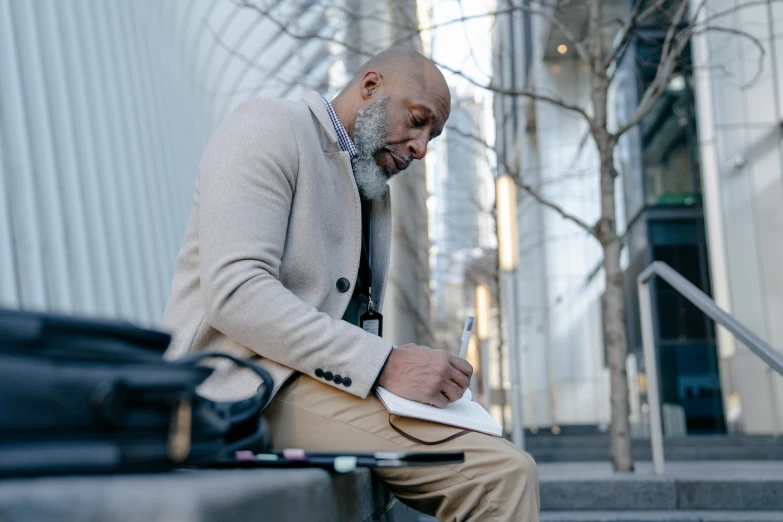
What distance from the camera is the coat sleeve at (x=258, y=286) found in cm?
190

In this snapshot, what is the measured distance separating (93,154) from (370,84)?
7521 mm

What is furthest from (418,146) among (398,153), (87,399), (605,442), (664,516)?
(605,442)

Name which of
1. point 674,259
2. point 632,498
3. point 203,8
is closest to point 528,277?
point 674,259

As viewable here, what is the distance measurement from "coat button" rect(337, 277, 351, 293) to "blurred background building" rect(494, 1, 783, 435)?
31.8ft

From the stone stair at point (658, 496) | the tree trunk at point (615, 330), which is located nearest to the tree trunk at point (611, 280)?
the tree trunk at point (615, 330)

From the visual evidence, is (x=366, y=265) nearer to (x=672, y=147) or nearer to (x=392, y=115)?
(x=392, y=115)

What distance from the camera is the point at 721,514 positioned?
3961 mm

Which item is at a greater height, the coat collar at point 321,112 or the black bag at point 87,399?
the coat collar at point 321,112

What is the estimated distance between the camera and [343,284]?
2236mm

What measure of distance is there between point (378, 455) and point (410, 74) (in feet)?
4.51

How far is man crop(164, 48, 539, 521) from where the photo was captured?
1892 mm

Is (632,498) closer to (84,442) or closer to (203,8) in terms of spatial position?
(84,442)

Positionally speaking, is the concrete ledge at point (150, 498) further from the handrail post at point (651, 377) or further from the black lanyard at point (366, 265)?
the handrail post at point (651, 377)

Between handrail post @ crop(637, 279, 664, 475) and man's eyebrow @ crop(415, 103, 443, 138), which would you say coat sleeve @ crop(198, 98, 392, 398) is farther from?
handrail post @ crop(637, 279, 664, 475)
